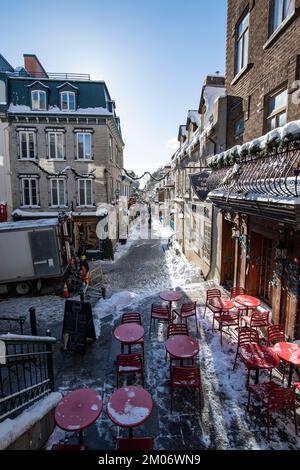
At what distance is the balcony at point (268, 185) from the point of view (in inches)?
184

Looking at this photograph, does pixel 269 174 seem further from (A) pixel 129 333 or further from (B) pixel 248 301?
(A) pixel 129 333

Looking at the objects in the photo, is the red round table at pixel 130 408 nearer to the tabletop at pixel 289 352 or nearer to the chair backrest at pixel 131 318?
the tabletop at pixel 289 352

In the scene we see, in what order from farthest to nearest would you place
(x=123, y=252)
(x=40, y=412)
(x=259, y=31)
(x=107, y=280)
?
(x=123, y=252), (x=107, y=280), (x=259, y=31), (x=40, y=412)

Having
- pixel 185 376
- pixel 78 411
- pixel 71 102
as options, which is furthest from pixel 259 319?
pixel 71 102

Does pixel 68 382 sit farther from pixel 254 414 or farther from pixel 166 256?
pixel 166 256

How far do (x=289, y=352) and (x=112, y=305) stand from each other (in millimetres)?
7181

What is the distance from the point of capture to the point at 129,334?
6.83 m

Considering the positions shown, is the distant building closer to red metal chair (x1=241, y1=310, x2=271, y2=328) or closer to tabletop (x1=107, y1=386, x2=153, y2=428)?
red metal chair (x1=241, y1=310, x2=271, y2=328)

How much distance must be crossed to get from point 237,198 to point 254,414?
4809 mm

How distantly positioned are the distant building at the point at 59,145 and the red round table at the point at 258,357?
15.8m

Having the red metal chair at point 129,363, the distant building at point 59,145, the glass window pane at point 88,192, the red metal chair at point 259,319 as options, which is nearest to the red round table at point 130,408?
the red metal chair at point 129,363
